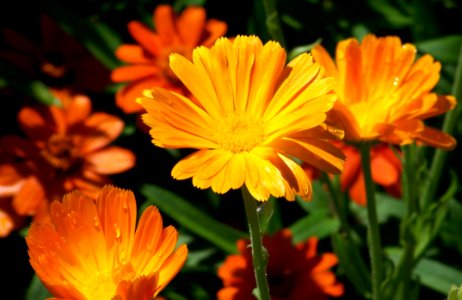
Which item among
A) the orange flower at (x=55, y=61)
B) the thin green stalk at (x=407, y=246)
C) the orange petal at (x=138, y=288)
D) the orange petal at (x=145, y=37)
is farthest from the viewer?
the orange flower at (x=55, y=61)

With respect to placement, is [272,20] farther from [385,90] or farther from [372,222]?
[372,222]

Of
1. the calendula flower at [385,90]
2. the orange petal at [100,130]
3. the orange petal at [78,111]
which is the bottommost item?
the orange petal at [100,130]

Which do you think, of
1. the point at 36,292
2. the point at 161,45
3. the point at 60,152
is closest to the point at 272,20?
the point at 161,45

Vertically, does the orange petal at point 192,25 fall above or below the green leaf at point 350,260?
above

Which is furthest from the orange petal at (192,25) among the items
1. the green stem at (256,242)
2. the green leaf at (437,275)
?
the green stem at (256,242)

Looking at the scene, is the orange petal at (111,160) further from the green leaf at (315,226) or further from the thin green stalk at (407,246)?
the thin green stalk at (407,246)

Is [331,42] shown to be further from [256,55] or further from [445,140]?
[256,55]

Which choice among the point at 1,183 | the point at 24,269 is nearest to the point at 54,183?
the point at 1,183
